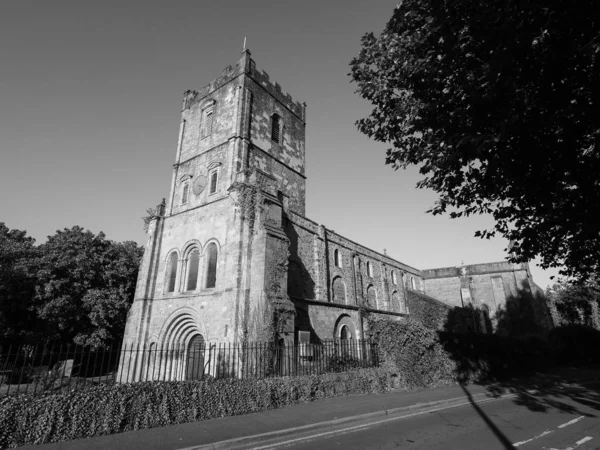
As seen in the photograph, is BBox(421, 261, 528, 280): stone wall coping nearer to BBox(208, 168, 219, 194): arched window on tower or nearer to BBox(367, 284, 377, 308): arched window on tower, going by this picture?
BBox(367, 284, 377, 308): arched window on tower

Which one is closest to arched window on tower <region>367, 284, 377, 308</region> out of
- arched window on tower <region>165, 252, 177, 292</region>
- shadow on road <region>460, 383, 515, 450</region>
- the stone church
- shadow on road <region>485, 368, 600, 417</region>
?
the stone church

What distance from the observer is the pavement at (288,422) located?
631cm

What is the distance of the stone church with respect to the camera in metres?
15.9

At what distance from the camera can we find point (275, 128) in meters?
24.3

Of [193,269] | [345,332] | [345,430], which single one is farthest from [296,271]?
[345,430]

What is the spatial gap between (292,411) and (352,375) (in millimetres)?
3420

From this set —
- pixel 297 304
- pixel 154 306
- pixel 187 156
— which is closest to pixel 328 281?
pixel 297 304

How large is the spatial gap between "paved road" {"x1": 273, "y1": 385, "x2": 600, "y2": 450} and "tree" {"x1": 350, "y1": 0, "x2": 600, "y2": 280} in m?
4.45

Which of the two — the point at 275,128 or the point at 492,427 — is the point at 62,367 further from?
the point at 275,128

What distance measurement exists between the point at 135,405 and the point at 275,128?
66.6 feet

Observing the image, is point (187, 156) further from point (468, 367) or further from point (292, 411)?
point (468, 367)

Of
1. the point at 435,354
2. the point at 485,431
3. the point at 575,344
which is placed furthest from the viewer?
the point at 575,344

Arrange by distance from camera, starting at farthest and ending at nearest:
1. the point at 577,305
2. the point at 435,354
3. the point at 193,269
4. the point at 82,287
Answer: the point at 577,305, the point at 82,287, the point at 193,269, the point at 435,354

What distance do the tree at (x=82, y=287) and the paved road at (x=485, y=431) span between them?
2072cm
